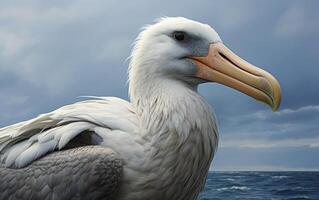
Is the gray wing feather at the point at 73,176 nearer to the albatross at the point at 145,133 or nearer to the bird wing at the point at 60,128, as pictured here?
the albatross at the point at 145,133

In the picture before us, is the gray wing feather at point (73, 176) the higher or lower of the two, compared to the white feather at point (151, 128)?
lower

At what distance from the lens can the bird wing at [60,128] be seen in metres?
9.52

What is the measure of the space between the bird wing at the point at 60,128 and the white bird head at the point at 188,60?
401 millimetres

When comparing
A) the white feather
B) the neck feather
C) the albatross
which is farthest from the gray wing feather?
the neck feather

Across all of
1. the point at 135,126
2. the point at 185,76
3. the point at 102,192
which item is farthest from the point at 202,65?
the point at 102,192

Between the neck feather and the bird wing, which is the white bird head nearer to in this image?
the neck feather

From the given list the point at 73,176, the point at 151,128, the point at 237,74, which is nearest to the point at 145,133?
the point at 151,128

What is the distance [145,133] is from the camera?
9.55 metres

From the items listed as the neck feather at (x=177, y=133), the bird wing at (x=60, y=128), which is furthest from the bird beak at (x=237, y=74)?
the bird wing at (x=60, y=128)

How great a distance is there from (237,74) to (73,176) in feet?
6.67

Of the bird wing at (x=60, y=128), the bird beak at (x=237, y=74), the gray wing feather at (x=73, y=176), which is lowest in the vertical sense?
the gray wing feather at (x=73, y=176)

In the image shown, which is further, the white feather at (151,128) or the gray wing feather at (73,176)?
the white feather at (151,128)

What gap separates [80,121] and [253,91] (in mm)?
1842

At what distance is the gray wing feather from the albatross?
0.01m
